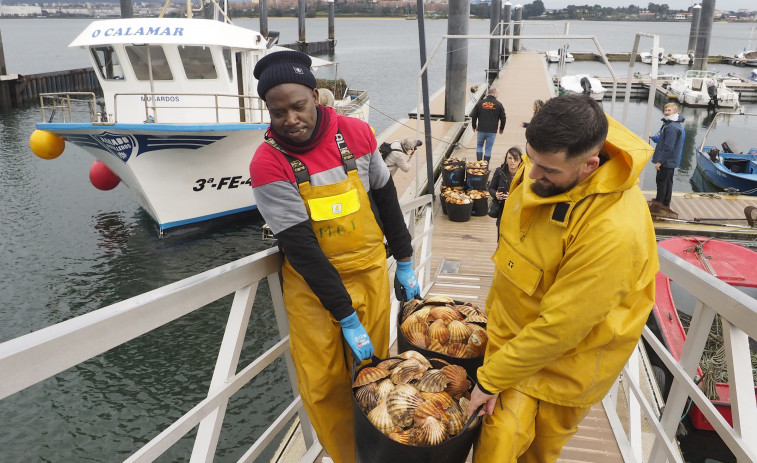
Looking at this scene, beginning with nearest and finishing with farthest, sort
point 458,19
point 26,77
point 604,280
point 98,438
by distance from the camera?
point 604,280
point 98,438
point 458,19
point 26,77

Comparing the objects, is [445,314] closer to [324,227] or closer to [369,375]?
[369,375]

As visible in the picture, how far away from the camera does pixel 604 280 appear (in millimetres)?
1525

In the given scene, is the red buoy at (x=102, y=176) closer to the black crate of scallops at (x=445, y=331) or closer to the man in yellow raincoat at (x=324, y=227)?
the black crate of scallops at (x=445, y=331)

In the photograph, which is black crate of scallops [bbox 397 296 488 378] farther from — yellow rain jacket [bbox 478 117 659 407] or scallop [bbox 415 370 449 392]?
yellow rain jacket [bbox 478 117 659 407]

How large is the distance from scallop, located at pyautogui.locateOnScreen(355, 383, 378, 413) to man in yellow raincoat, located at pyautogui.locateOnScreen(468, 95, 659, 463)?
14.5 inches

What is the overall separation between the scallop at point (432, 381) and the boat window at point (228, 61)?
1077 centimetres

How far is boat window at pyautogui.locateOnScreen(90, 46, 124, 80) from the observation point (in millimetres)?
11141

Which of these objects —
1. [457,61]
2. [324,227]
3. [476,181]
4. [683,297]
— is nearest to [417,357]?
[324,227]

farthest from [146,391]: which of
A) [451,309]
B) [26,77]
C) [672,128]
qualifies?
[26,77]

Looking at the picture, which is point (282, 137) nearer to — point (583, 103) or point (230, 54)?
point (583, 103)

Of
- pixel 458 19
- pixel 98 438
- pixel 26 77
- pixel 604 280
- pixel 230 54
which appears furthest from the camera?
pixel 26 77

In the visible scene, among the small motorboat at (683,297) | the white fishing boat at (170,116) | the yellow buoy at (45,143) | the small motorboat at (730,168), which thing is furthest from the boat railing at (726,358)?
the small motorboat at (730,168)

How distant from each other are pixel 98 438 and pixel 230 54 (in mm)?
8191

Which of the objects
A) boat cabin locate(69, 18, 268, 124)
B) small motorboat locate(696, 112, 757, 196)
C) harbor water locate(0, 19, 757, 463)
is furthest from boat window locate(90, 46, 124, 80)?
small motorboat locate(696, 112, 757, 196)
